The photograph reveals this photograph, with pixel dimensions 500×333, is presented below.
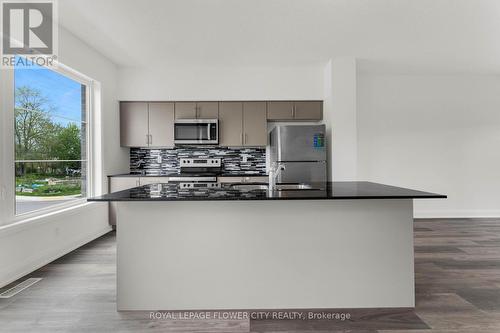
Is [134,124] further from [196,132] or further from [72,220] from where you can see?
[72,220]

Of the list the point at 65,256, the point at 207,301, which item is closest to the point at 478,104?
the point at 207,301

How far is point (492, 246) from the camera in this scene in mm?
3928

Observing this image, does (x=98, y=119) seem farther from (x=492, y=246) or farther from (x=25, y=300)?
(x=492, y=246)

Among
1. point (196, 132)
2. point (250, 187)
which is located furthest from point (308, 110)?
point (250, 187)

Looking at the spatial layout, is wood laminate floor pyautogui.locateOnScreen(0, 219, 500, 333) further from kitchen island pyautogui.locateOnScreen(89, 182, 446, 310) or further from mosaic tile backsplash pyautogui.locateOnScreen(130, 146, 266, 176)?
mosaic tile backsplash pyautogui.locateOnScreen(130, 146, 266, 176)

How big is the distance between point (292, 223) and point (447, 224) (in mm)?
4213

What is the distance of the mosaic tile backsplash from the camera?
5625mm

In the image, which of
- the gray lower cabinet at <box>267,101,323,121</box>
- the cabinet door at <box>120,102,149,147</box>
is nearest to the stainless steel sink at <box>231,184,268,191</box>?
the gray lower cabinet at <box>267,101,323,121</box>

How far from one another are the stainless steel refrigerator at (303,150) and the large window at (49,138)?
111 inches

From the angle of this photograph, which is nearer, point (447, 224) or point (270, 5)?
point (270, 5)

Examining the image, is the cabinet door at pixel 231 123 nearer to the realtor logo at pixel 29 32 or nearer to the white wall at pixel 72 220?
the white wall at pixel 72 220

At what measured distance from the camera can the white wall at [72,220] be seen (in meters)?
2.90

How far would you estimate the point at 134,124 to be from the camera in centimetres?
528

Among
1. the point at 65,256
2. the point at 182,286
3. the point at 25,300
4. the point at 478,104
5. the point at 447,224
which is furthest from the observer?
the point at 478,104
